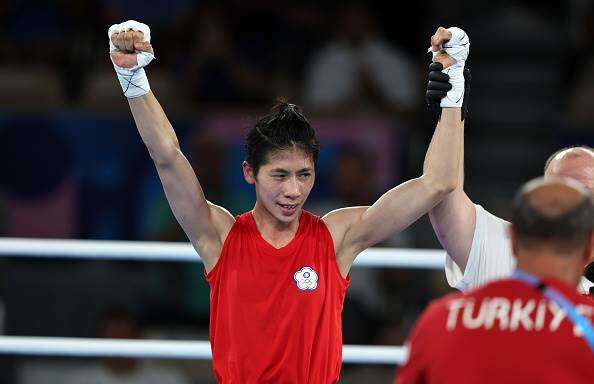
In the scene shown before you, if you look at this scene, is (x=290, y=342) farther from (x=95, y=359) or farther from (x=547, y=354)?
(x=95, y=359)

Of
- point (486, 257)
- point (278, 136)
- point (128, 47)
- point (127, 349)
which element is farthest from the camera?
point (127, 349)

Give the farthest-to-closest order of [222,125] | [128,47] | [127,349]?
[222,125] < [127,349] < [128,47]

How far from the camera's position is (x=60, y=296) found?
620cm

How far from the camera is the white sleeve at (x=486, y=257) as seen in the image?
3.56m

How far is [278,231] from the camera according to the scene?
352 cm

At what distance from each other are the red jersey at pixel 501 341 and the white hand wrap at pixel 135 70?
1342 mm

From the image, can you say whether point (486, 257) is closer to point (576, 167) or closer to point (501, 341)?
point (576, 167)

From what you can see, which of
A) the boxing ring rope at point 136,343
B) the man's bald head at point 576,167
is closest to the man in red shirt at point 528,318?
the man's bald head at point 576,167

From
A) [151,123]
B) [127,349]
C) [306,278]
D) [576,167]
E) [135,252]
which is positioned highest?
[151,123]

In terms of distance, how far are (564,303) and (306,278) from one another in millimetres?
1186

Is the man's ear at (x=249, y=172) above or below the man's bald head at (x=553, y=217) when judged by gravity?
below

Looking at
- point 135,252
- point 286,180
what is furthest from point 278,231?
point 135,252

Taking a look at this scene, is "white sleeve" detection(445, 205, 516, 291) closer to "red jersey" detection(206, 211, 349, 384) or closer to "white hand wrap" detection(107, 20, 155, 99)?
"red jersey" detection(206, 211, 349, 384)

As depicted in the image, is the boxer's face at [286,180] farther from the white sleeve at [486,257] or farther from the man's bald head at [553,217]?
the man's bald head at [553,217]
